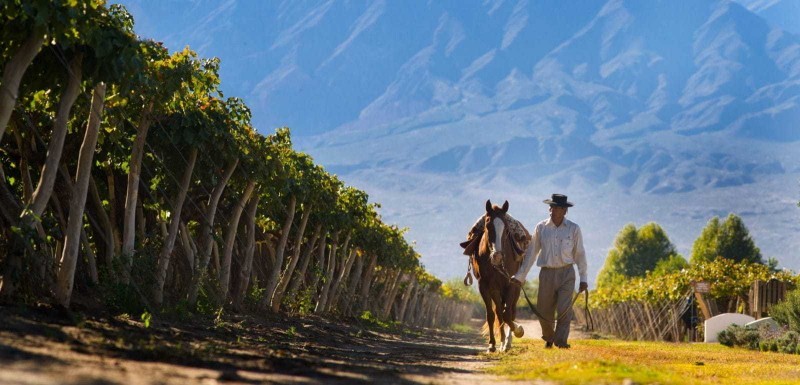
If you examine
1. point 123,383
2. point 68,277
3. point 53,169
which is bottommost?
point 123,383

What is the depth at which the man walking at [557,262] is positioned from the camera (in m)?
18.6

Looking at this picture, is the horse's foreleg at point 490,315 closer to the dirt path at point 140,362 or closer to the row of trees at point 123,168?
the dirt path at point 140,362

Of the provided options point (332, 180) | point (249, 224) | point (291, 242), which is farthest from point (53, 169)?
point (291, 242)

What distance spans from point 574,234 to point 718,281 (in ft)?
97.8

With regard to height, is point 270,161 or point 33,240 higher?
point 270,161

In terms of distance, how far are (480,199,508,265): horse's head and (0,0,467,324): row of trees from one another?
16.6 ft

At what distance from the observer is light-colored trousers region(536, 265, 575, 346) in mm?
18719

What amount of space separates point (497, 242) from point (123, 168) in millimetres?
6920

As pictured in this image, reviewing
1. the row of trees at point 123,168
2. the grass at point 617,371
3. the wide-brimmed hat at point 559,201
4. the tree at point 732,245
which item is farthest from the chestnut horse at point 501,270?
the tree at point 732,245

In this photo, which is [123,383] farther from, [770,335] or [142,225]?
[770,335]

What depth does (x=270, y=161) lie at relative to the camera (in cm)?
2495

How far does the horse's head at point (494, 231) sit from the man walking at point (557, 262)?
52 cm

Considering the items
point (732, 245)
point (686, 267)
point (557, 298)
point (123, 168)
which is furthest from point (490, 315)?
point (732, 245)

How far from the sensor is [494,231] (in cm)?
1944
